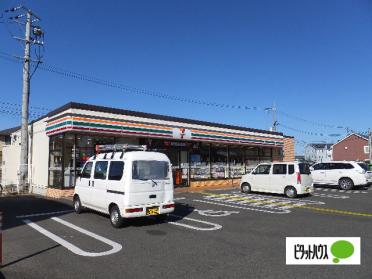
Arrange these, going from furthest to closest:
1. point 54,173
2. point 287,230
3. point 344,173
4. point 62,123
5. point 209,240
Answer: point 344,173
point 54,173
point 62,123
point 287,230
point 209,240

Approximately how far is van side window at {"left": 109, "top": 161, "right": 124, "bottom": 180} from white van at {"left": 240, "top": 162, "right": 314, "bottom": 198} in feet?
31.8

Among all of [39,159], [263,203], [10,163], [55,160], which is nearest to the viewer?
[263,203]

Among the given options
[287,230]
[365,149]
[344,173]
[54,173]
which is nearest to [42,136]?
[54,173]

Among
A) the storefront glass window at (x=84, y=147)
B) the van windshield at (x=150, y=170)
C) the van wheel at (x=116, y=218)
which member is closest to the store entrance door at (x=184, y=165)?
the storefront glass window at (x=84, y=147)

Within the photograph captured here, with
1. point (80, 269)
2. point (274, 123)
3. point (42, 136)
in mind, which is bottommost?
point (80, 269)

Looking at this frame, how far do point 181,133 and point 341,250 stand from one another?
1415cm

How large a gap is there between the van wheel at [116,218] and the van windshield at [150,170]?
1.10 meters

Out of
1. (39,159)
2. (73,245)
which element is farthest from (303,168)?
(39,159)

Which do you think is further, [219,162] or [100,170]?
[219,162]

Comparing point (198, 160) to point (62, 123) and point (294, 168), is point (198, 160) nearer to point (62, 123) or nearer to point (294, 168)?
point (294, 168)

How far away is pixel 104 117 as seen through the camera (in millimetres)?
16766

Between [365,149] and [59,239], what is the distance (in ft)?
232

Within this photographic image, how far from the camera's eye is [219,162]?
78.2 feet

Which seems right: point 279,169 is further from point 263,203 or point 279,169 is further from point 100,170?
point 100,170
